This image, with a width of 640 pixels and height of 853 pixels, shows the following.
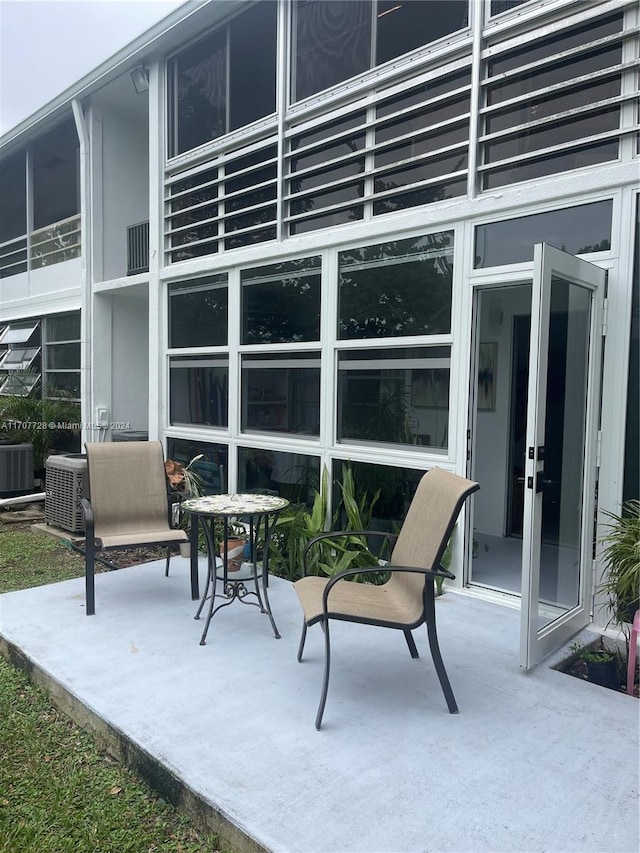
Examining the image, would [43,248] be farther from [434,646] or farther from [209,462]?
[434,646]

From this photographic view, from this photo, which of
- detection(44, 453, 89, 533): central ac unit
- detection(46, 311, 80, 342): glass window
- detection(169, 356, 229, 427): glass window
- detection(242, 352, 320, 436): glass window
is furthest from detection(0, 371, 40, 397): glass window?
detection(242, 352, 320, 436): glass window

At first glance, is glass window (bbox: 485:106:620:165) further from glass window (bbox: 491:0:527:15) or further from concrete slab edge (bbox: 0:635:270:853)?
concrete slab edge (bbox: 0:635:270:853)

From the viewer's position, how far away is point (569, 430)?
353cm

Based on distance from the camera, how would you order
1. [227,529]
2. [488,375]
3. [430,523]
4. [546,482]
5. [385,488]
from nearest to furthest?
[430,523], [546,482], [227,529], [385,488], [488,375]

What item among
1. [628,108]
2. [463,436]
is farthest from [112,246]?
[628,108]

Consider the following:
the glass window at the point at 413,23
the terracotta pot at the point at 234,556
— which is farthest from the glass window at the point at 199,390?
the glass window at the point at 413,23

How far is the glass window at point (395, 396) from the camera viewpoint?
461 cm

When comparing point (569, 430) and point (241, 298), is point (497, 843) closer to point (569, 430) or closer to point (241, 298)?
point (569, 430)

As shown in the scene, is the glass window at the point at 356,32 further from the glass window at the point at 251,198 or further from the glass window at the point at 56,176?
the glass window at the point at 56,176

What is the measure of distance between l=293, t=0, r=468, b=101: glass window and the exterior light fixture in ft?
8.17

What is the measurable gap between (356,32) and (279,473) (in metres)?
3.88

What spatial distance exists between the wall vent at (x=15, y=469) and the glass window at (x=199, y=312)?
2.94 m

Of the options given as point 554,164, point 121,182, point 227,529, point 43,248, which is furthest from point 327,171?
point 43,248

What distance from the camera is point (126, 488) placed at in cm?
479
